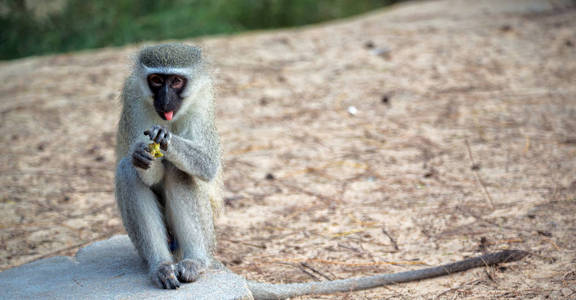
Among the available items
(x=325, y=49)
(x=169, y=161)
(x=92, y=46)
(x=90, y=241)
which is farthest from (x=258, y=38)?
(x=169, y=161)

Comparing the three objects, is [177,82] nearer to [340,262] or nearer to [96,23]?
[340,262]

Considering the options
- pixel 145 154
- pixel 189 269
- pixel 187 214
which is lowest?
pixel 189 269

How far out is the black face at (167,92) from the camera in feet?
11.0

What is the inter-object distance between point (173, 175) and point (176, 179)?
29 millimetres

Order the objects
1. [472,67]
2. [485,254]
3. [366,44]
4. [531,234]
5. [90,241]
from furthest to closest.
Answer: [366,44]
[472,67]
[90,241]
[531,234]
[485,254]

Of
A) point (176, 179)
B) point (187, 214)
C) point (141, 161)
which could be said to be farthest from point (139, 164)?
point (187, 214)

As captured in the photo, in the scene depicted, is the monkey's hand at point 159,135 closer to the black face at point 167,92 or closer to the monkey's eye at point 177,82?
the black face at point 167,92

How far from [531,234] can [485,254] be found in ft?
1.84

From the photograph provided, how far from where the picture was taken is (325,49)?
28.3 ft

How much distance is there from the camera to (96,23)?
9.97m

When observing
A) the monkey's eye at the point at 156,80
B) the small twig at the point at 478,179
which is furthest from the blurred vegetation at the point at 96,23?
the monkey's eye at the point at 156,80

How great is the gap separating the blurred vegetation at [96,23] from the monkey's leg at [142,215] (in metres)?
6.55

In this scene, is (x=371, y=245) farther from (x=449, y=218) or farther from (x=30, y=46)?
(x=30, y=46)

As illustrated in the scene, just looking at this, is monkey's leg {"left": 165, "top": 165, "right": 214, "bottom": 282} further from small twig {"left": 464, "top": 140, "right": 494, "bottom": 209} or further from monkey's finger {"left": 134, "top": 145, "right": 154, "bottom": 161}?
small twig {"left": 464, "top": 140, "right": 494, "bottom": 209}
